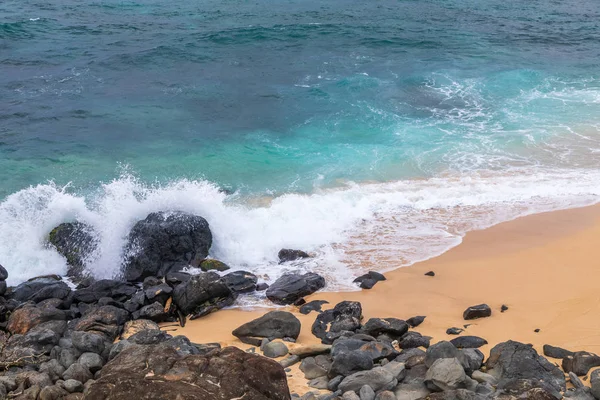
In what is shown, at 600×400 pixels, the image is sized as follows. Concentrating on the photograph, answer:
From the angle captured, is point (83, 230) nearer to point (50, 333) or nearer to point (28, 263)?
point (28, 263)

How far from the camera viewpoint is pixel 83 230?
1220cm

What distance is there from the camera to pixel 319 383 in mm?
7531

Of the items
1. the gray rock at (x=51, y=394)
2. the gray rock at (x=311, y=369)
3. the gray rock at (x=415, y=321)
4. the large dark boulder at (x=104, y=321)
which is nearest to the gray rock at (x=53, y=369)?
Result: the gray rock at (x=51, y=394)

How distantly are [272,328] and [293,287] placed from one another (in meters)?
1.54

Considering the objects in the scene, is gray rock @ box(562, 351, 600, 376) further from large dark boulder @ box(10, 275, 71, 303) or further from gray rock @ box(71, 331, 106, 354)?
large dark boulder @ box(10, 275, 71, 303)

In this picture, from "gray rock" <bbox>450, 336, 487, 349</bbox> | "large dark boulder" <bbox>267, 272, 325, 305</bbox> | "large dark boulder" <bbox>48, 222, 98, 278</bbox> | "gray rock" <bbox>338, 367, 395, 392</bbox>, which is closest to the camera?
"gray rock" <bbox>338, 367, 395, 392</bbox>

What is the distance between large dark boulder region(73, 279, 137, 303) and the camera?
1030 centimetres

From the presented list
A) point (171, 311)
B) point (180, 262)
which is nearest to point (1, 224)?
point (180, 262)

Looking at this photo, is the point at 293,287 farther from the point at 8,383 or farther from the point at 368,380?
the point at 8,383

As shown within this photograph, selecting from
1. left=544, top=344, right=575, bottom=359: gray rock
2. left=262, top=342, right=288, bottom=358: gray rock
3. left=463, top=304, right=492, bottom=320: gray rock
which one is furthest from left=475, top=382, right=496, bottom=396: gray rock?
left=262, top=342, right=288, bottom=358: gray rock

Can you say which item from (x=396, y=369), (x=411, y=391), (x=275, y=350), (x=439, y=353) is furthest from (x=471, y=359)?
(x=275, y=350)

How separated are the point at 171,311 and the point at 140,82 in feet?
44.3

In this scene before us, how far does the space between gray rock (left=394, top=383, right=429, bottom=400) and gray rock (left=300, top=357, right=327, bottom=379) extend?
0.99m

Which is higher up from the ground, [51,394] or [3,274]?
[51,394]
